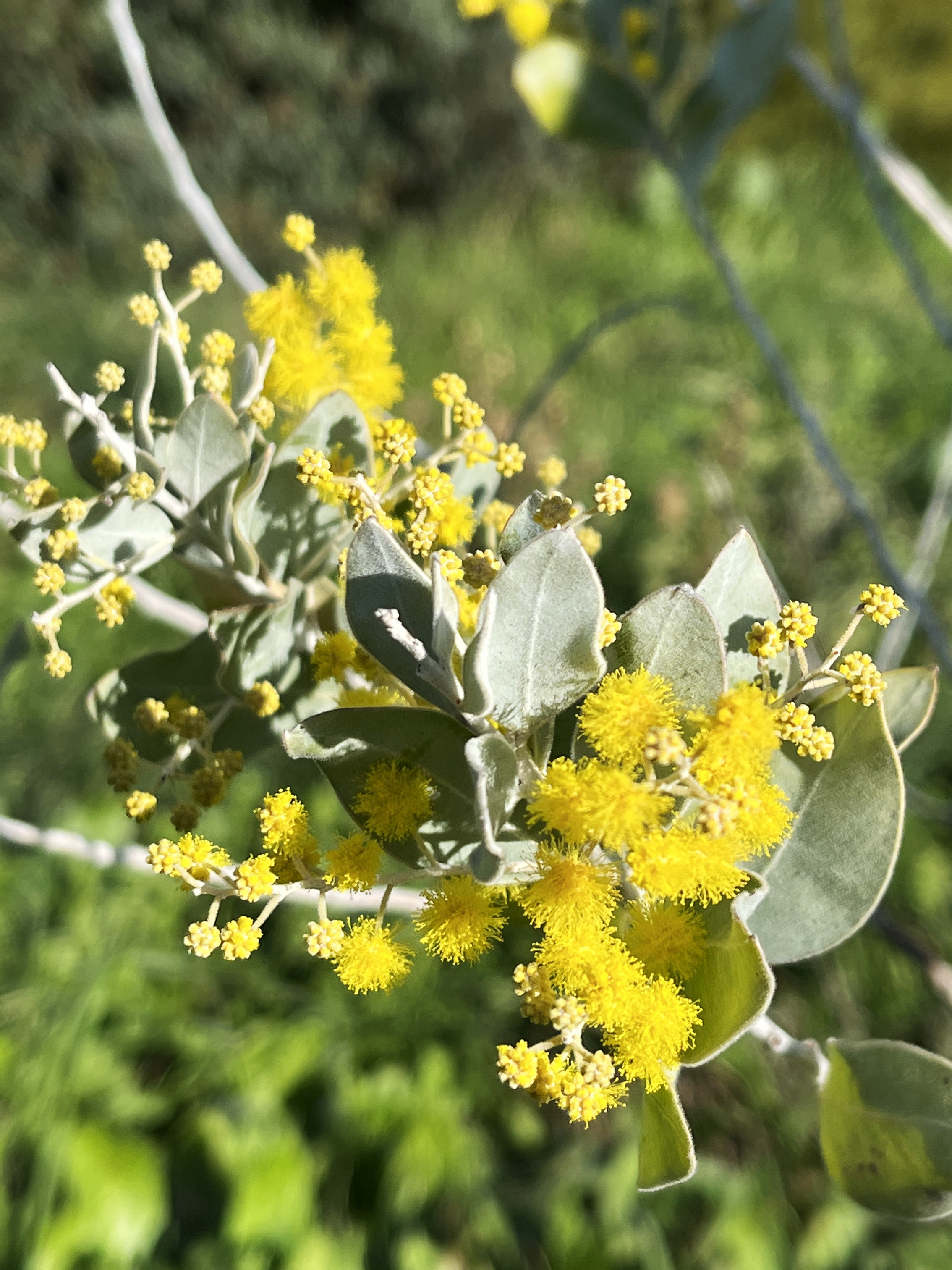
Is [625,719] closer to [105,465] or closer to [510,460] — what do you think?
[510,460]

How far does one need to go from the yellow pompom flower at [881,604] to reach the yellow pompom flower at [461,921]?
9.2 inches

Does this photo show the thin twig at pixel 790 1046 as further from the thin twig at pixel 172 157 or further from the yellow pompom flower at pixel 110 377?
the thin twig at pixel 172 157

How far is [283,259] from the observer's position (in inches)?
135

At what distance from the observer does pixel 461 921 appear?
18.1 inches

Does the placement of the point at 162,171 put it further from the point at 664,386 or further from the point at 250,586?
the point at 250,586

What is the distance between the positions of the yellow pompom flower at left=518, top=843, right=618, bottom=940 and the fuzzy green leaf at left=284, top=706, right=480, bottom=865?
0.20ft

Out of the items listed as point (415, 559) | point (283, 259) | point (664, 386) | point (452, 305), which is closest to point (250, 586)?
point (415, 559)

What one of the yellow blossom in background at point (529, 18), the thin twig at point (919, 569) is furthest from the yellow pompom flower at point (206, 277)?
the thin twig at point (919, 569)

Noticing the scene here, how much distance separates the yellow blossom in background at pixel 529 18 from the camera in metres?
0.89

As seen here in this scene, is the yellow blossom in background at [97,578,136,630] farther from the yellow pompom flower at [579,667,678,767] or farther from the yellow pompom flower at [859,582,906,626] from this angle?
the yellow pompom flower at [859,582,906,626]

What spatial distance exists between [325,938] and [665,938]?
17 centimetres

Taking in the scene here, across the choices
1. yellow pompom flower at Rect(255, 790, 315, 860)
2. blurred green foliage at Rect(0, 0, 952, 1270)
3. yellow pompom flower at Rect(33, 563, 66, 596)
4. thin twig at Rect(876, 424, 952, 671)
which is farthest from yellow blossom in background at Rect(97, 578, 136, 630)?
thin twig at Rect(876, 424, 952, 671)

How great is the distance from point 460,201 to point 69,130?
56.5 inches

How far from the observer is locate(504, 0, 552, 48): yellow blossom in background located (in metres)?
0.89
